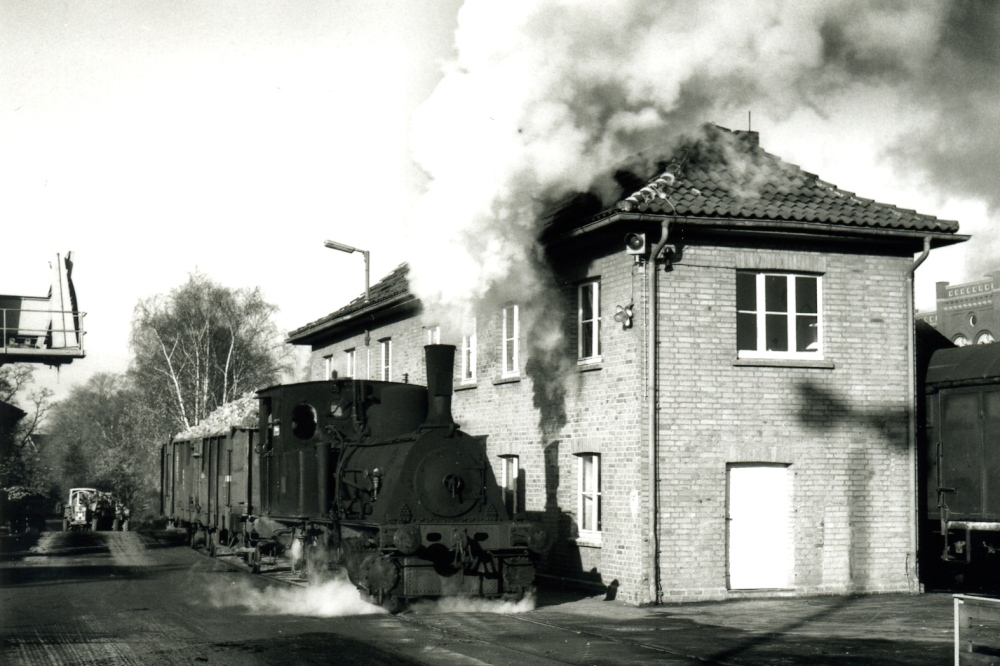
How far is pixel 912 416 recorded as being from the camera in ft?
54.9

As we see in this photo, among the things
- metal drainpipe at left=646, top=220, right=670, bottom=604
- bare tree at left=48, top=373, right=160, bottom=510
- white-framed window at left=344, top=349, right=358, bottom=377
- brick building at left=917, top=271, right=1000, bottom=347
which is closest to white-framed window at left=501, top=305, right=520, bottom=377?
metal drainpipe at left=646, top=220, right=670, bottom=604

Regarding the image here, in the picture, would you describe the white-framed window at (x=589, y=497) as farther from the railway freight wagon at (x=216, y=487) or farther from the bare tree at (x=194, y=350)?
the bare tree at (x=194, y=350)

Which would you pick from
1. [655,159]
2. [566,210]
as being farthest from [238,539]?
[655,159]

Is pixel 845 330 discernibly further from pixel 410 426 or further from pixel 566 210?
pixel 410 426

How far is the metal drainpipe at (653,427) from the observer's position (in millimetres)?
15320

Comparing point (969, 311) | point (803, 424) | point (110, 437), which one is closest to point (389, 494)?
point (803, 424)

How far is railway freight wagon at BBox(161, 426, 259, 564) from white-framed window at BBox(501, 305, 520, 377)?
5.13m

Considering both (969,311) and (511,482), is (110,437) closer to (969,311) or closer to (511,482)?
(969,311)

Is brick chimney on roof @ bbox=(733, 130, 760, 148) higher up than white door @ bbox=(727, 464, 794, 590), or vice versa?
brick chimney on roof @ bbox=(733, 130, 760, 148)

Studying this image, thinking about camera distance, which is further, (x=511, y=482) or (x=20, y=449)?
(x=20, y=449)

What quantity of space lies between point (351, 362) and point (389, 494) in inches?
589

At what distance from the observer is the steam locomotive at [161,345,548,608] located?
13.9 metres

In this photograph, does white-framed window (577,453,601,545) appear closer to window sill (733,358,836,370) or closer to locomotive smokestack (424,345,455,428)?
window sill (733,358,836,370)

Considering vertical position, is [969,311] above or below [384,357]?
above
